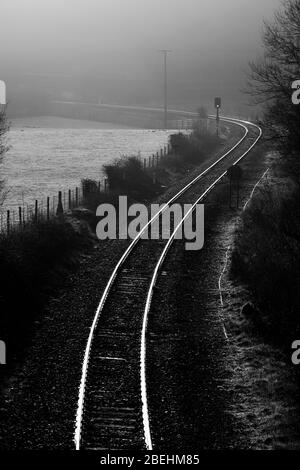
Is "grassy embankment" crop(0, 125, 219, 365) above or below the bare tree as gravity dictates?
below

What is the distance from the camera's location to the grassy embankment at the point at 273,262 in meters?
15.4

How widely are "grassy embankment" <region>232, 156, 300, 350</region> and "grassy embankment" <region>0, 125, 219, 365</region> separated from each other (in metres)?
5.04

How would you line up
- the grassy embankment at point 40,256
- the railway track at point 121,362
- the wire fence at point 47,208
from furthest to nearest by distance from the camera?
the wire fence at point 47,208 → the grassy embankment at point 40,256 → the railway track at point 121,362

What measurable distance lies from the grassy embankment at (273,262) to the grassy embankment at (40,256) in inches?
198

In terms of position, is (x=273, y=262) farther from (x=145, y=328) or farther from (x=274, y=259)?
(x=145, y=328)

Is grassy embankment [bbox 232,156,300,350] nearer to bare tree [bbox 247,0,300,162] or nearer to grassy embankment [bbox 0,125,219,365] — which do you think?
bare tree [bbox 247,0,300,162]

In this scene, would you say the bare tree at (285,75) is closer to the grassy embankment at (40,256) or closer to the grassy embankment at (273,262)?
the grassy embankment at (273,262)

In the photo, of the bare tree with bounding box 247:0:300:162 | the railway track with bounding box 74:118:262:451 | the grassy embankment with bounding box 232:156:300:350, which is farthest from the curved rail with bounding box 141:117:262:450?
the bare tree with bounding box 247:0:300:162

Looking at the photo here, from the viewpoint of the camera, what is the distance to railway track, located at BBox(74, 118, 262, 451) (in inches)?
432

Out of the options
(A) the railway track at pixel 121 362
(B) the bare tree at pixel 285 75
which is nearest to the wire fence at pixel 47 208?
(A) the railway track at pixel 121 362

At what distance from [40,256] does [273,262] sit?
6.41 meters

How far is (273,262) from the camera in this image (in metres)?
18.7

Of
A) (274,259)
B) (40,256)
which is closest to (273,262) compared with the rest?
(274,259)
